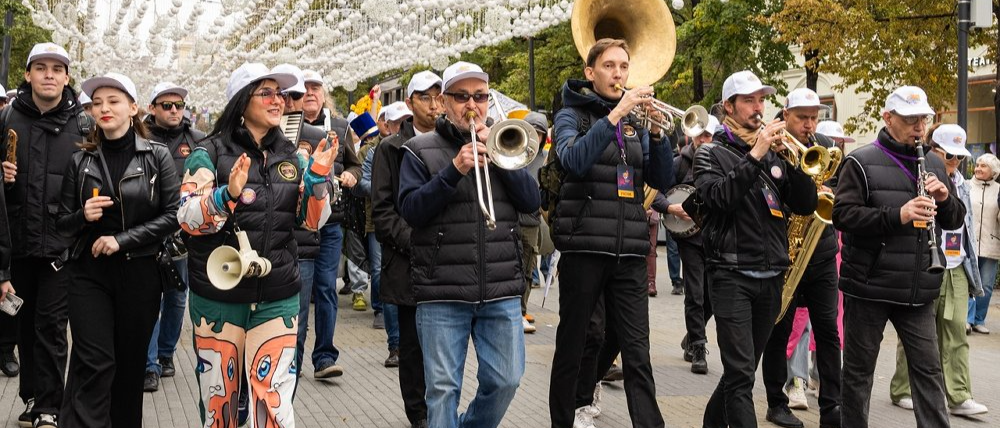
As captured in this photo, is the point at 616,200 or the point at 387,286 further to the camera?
the point at 387,286

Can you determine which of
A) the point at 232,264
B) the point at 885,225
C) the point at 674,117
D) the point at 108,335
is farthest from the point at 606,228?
the point at 108,335

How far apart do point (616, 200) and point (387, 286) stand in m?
1.52

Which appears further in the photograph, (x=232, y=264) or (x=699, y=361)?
(x=699, y=361)

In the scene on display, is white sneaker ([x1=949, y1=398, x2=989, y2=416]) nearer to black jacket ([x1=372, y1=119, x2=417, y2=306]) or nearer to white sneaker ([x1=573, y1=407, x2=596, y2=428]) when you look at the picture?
white sneaker ([x1=573, y1=407, x2=596, y2=428])

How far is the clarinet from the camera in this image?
20.9ft

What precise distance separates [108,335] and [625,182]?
279 centimetres

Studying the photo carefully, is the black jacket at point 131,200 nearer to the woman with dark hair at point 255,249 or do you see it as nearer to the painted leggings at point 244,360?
the woman with dark hair at point 255,249

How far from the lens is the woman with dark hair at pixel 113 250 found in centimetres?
570

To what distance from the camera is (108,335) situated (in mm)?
5715

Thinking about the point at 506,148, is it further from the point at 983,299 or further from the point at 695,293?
the point at 983,299

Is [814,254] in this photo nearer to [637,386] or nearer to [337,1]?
[637,386]

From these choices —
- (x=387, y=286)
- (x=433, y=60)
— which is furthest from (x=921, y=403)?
(x=433, y=60)

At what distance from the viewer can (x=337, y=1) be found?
46.0ft

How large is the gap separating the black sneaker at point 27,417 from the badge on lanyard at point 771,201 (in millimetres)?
4387
